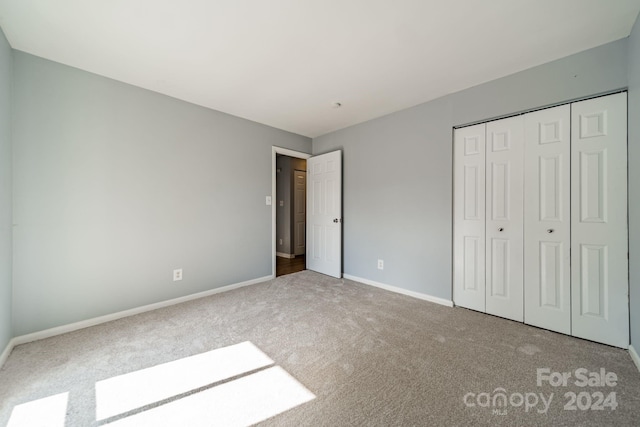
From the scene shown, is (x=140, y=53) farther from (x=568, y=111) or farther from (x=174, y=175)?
(x=568, y=111)

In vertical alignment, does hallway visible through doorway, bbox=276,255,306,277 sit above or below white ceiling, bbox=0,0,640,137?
below

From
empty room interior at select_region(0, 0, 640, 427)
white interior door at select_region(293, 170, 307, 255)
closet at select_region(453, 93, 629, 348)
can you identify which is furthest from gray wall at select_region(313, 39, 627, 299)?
white interior door at select_region(293, 170, 307, 255)

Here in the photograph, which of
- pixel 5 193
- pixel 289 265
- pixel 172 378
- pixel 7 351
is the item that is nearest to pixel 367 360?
pixel 172 378

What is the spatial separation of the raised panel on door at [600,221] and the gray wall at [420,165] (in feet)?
0.86

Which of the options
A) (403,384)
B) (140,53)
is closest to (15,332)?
(140,53)

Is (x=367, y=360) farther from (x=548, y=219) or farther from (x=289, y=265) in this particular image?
(x=289, y=265)

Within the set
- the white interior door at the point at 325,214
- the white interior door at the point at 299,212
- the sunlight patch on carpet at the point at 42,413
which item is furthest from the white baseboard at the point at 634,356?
the white interior door at the point at 299,212

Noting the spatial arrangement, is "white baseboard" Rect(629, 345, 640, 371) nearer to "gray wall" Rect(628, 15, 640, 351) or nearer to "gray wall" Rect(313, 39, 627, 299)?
"gray wall" Rect(628, 15, 640, 351)

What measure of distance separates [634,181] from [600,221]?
0.36 m

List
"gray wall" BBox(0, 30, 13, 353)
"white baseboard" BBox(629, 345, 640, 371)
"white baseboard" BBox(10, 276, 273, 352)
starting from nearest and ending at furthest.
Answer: "white baseboard" BBox(629, 345, 640, 371)
"gray wall" BBox(0, 30, 13, 353)
"white baseboard" BBox(10, 276, 273, 352)

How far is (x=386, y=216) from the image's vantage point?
10.8 ft

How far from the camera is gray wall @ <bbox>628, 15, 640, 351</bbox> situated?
167 centimetres

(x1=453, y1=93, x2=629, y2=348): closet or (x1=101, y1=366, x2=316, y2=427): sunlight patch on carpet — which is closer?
(x1=101, y1=366, x2=316, y2=427): sunlight patch on carpet

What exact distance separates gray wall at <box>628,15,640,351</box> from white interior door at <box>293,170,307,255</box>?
184 inches
